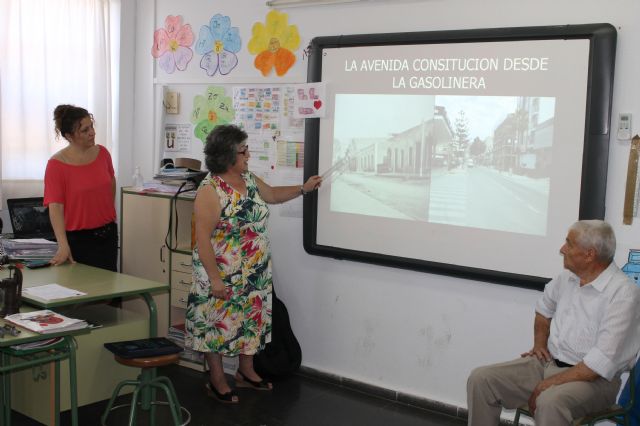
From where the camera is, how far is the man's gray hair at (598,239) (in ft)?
8.72

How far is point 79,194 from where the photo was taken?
3.88 metres

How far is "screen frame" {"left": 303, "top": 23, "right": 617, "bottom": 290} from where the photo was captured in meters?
3.07

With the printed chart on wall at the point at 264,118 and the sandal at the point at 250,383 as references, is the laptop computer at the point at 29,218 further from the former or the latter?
the sandal at the point at 250,383

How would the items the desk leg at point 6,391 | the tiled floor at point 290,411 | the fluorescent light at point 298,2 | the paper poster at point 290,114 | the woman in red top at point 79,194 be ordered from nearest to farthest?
the desk leg at point 6,391
the tiled floor at point 290,411
the woman in red top at point 79,194
the fluorescent light at point 298,2
the paper poster at point 290,114

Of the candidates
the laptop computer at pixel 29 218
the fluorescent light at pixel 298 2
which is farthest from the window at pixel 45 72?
the fluorescent light at pixel 298 2

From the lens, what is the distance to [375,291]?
390cm

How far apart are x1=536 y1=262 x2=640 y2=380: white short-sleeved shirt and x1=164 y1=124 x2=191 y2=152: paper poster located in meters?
2.91

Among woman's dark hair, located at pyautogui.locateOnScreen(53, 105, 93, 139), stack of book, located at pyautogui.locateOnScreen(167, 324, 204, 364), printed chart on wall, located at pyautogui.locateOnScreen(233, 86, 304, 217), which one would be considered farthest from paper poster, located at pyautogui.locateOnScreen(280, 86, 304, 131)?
stack of book, located at pyautogui.locateOnScreen(167, 324, 204, 364)

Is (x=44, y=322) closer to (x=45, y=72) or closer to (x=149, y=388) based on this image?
(x=149, y=388)

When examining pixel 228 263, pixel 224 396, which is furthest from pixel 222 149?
pixel 224 396

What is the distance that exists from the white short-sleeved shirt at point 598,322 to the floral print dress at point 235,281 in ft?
5.21

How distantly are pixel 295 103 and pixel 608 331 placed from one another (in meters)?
2.28

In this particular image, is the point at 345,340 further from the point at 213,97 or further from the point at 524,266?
the point at 213,97

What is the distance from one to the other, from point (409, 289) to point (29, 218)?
2.49 metres
